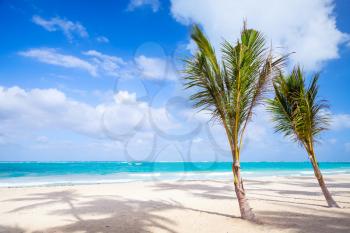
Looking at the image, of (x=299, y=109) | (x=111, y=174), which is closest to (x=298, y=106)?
(x=299, y=109)

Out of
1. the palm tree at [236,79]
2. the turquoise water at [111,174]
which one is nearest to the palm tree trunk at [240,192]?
the palm tree at [236,79]

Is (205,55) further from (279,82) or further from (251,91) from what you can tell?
(279,82)

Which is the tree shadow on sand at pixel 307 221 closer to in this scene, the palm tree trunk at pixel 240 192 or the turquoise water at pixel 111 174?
the palm tree trunk at pixel 240 192

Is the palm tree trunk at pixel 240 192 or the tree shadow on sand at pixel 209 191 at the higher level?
the palm tree trunk at pixel 240 192

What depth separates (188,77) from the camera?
7742 millimetres

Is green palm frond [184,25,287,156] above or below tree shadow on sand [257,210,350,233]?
above

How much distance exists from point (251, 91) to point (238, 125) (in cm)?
102

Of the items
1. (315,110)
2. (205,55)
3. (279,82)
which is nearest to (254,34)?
(205,55)

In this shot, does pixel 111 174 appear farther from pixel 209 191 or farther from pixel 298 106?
pixel 298 106

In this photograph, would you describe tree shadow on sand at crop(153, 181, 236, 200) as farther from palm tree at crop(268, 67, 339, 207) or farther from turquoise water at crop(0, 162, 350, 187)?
turquoise water at crop(0, 162, 350, 187)

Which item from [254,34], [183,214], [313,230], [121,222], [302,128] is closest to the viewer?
[313,230]

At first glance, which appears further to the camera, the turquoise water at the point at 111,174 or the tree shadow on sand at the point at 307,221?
the turquoise water at the point at 111,174

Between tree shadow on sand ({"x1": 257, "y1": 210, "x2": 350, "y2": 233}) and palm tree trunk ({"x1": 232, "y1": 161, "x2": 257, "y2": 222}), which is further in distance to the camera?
palm tree trunk ({"x1": 232, "y1": 161, "x2": 257, "y2": 222})

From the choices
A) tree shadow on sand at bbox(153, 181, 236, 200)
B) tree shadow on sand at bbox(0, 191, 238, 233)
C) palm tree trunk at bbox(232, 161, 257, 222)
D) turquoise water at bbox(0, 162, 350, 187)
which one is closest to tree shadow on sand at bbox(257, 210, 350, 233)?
palm tree trunk at bbox(232, 161, 257, 222)
